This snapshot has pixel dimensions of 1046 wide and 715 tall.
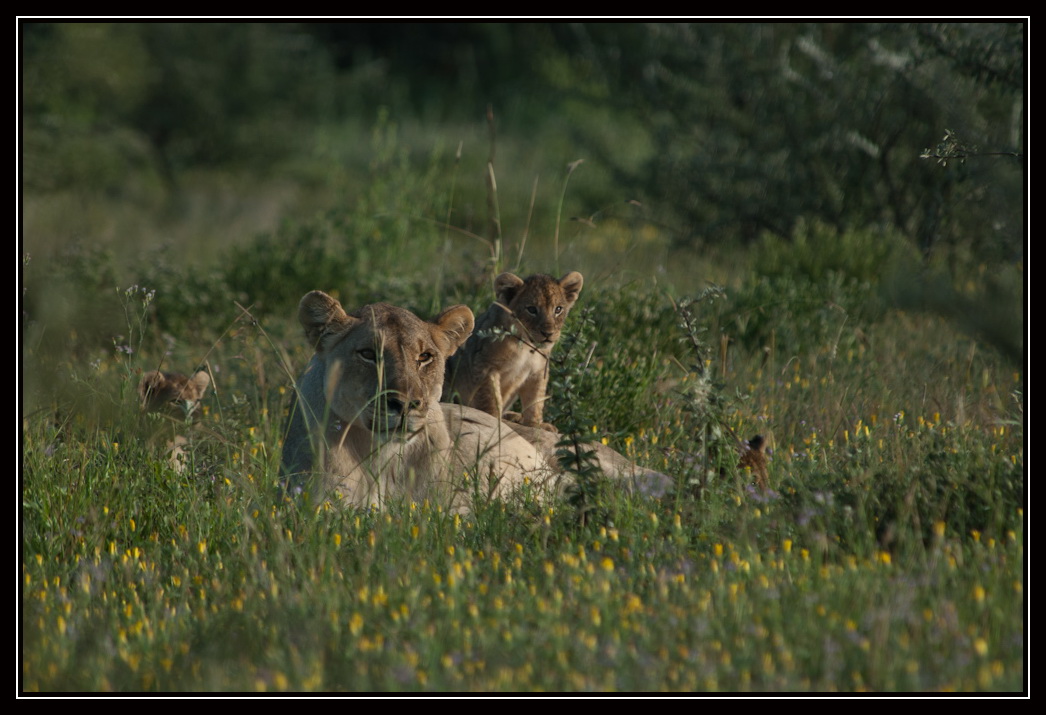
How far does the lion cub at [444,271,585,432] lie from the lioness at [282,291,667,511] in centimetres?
112

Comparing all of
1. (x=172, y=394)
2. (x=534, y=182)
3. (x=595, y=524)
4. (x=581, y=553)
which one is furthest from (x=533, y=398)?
(x=581, y=553)

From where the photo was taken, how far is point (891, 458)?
5.07m

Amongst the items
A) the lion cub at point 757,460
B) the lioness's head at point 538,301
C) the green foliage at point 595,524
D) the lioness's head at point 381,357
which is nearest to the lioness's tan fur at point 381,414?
the lioness's head at point 381,357

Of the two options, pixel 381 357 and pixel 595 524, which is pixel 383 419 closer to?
pixel 381 357

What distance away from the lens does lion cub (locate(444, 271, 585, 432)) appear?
6.45 m

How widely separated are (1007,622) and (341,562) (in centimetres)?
229

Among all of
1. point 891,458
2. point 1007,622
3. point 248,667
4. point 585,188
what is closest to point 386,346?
point 248,667

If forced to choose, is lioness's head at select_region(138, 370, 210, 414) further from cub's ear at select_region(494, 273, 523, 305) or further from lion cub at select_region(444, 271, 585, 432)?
cub's ear at select_region(494, 273, 523, 305)

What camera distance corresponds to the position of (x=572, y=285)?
664 cm

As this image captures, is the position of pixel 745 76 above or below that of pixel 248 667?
above

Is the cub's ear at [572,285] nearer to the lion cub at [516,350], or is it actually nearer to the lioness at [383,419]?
the lion cub at [516,350]

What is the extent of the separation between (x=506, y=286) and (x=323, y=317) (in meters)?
1.61
